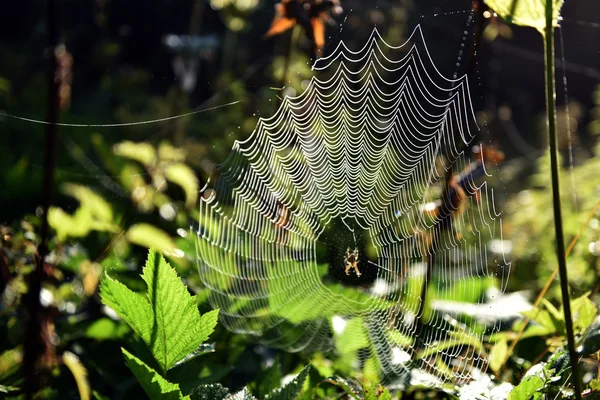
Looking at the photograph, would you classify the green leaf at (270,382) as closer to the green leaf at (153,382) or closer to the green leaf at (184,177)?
the green leaf at (153,382)

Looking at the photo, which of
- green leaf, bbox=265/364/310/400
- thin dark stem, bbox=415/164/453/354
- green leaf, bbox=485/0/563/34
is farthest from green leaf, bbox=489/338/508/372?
green leaf, bbox=485/0/563/34

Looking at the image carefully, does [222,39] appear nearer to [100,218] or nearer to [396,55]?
[396,55]

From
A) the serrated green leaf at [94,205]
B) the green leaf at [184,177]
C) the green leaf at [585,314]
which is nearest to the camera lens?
the green leaf at [585,314]

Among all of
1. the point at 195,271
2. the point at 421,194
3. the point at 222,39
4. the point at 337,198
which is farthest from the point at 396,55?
the point at 222,39

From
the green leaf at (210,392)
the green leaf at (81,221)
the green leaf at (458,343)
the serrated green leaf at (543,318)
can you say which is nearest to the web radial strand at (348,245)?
the green leaf at (458,343)

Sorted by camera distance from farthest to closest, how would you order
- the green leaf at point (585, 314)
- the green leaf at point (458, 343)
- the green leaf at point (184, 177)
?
the green leaf at point (184, 177)
the green leaf at point (458, 343)
the green leaf at point (585, 314)

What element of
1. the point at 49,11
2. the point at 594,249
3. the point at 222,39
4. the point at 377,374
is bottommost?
the point at 377,374
